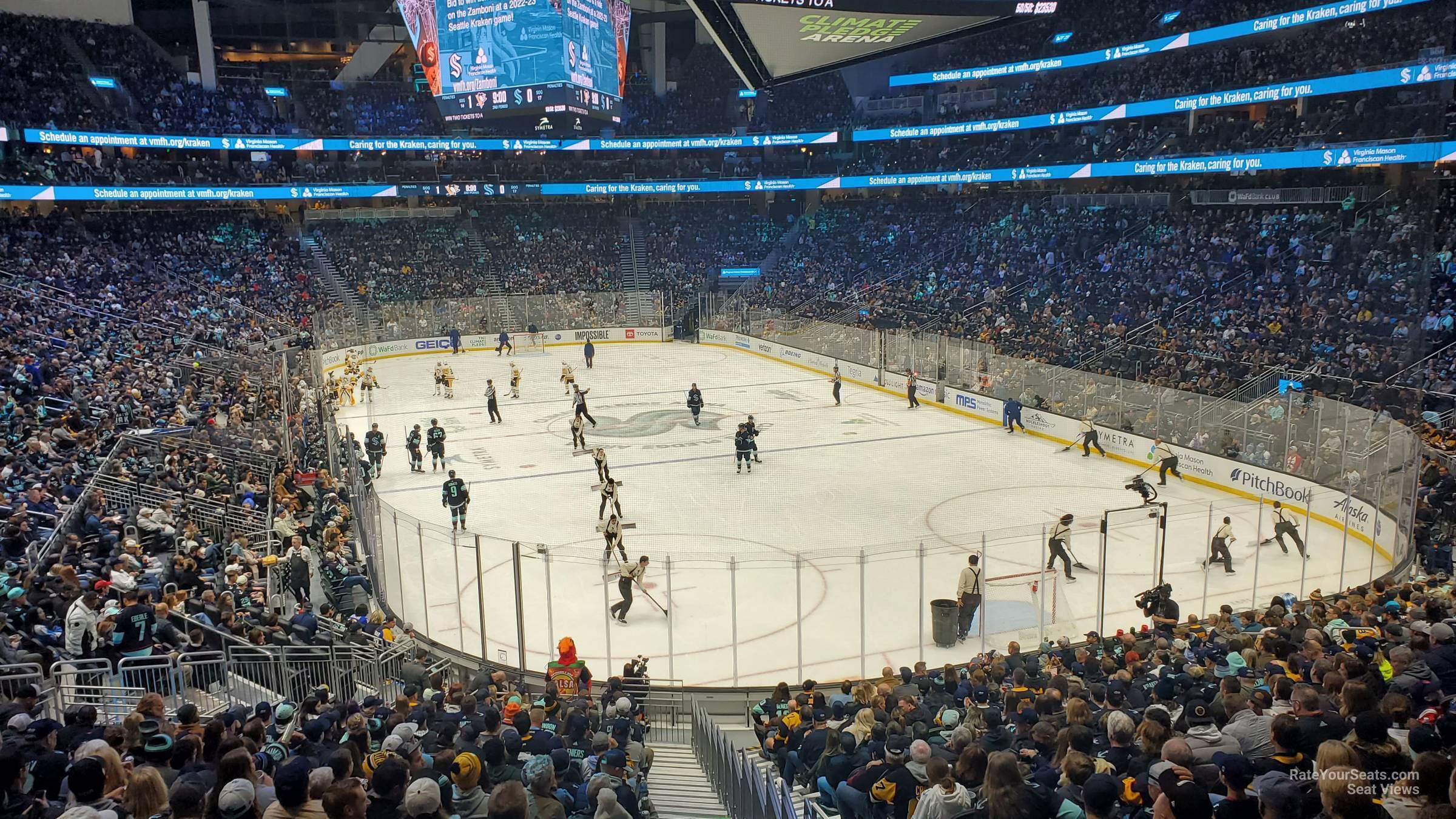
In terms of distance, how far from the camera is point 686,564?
13297mm

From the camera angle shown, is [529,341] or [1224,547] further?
[529,341]

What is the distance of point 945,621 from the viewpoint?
12773 mm

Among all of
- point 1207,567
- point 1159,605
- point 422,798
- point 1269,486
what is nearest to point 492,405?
point 1269,486

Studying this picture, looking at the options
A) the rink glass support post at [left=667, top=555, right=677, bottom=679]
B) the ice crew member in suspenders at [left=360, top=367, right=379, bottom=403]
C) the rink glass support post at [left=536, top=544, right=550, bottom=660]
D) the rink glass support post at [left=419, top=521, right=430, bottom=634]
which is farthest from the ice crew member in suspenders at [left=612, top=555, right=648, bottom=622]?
the ice crew member in suspenders at [left=360, top=367, right=379, bottom=403]

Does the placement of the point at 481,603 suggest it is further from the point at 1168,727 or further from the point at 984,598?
the point at 1168,727

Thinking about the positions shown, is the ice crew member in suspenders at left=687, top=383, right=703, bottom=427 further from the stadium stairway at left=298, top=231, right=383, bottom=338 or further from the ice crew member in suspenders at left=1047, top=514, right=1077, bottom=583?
the stadium stairway at left=298, top=231, right=383, bottom=338

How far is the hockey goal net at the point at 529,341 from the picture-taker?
148 feet

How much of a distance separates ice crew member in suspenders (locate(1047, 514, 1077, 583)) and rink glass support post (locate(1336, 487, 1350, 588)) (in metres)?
3.27

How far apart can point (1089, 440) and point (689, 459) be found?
9.19 meters

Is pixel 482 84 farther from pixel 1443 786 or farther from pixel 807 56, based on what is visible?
pixel 1443 786

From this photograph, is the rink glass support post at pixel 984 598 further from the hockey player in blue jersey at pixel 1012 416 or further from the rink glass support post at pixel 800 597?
the hockey player in blue jersey at pixel 1012 416

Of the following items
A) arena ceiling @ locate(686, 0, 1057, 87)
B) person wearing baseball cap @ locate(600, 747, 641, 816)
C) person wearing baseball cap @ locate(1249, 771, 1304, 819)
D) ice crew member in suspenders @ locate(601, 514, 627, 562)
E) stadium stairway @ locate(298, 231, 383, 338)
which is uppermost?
arena ceiling @ locate(686, 0, 1057, 87)

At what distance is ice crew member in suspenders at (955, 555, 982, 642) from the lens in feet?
40.8

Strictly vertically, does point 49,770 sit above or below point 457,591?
above
